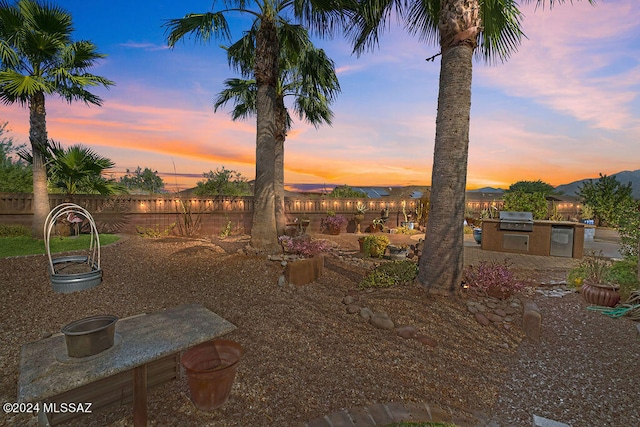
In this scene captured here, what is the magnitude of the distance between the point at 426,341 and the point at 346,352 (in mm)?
1145

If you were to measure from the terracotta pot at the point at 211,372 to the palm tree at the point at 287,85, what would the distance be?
8.71 m

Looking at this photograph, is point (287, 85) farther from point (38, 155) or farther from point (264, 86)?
point (38, 155)

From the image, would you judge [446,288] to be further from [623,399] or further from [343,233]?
[343,233]

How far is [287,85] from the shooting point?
1318cm

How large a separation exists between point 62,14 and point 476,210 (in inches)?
852

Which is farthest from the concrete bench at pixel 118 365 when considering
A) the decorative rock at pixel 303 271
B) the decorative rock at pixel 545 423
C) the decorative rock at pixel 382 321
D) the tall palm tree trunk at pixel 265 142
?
the tall palm tree trunk at pixel 265 142

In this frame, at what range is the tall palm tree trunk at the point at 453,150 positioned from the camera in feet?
16.8

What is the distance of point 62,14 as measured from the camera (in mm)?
9227

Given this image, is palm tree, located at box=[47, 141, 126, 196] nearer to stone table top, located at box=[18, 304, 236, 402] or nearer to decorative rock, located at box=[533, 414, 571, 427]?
stone table top, located at box=[18, 304, 236, 402]

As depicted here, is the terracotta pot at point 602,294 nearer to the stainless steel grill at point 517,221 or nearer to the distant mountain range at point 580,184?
the stainless steel grill at point 517,221

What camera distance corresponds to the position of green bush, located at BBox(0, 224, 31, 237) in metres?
9.52

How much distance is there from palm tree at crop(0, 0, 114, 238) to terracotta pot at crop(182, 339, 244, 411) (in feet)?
32.8

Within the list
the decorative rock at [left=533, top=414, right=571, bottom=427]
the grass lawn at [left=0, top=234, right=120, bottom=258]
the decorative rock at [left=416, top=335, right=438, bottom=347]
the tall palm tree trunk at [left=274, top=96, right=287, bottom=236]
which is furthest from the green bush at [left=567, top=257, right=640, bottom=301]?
the grass lawn at [left=0, top=234, right=120, bottom=258]

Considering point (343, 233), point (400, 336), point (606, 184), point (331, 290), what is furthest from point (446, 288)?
point (606, 184)
